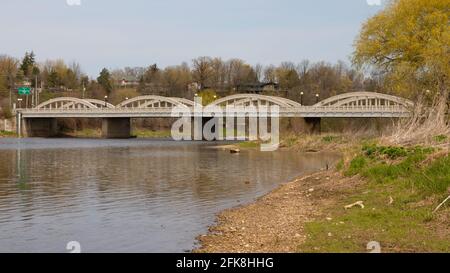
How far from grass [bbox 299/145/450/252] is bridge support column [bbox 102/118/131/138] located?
236 feet

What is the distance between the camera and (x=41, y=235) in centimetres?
1238

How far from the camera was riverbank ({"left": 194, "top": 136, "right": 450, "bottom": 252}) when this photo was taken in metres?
10.4

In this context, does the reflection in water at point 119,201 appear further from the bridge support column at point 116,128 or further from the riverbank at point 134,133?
the riverbank at point 134,133

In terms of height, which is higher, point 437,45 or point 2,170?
point 437,45

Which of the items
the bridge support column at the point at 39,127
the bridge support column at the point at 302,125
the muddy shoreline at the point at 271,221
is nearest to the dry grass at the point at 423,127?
the muddy shoreline at the point at 271,221

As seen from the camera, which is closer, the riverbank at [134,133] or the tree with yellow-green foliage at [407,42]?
the tree with yellow-green foliage at [407,42]

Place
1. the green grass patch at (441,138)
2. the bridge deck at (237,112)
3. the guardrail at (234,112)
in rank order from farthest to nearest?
the guardrail at (234,112), the bridge deck at (237,112), the green grass patch at (441,138)

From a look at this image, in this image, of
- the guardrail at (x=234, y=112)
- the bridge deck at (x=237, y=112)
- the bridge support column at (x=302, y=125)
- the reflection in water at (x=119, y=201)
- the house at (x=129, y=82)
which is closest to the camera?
the reflection in water at (x=119, y=201)

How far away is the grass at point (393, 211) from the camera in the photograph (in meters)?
10.1

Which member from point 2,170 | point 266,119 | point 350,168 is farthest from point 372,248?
point 266,119

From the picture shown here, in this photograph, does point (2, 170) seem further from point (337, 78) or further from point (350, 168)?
point (337, 78)

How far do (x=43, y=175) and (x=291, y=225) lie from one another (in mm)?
16796

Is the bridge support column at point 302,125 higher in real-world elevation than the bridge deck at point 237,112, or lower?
lower

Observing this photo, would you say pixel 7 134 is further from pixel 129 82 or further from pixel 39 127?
pixel 129 82
